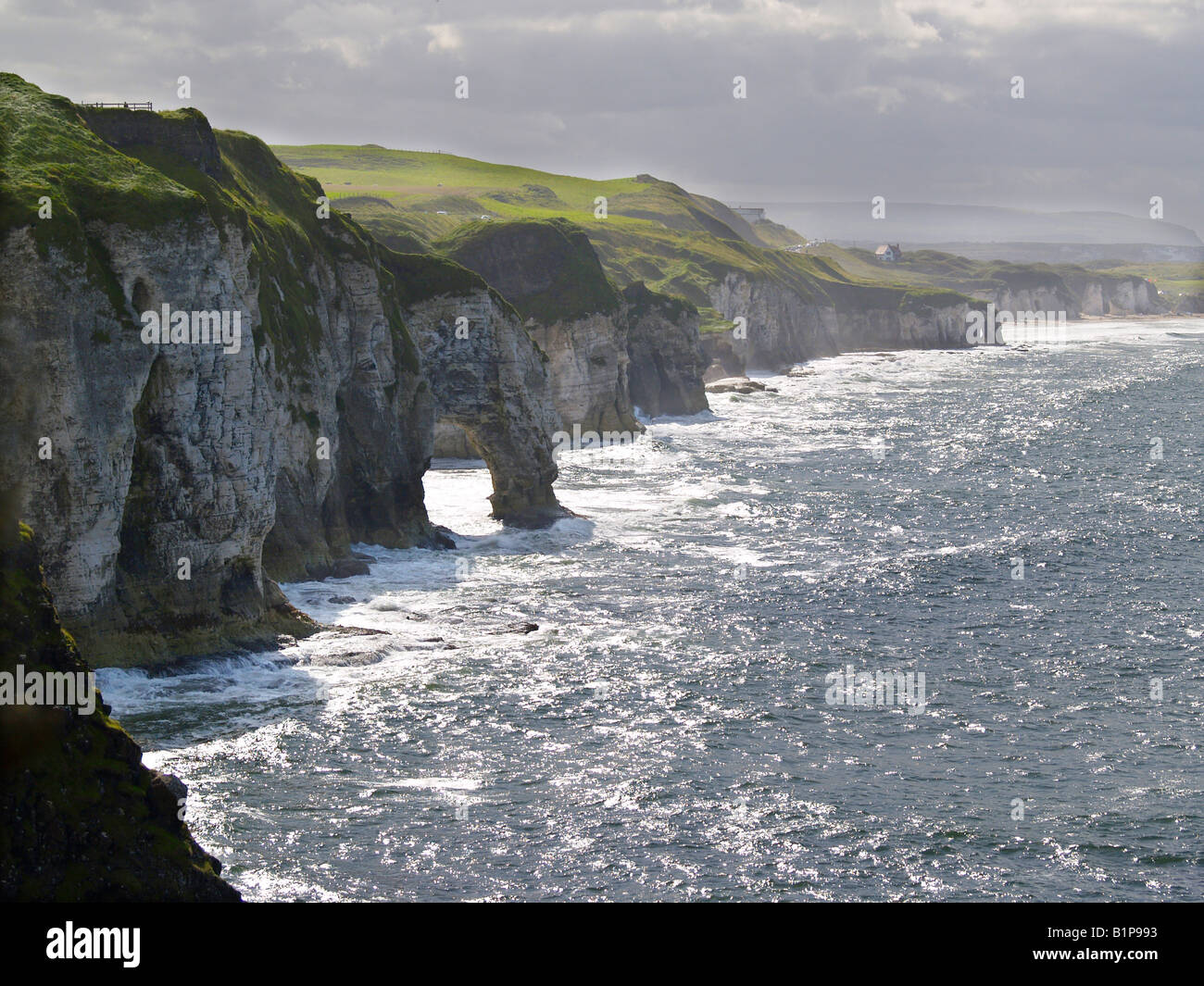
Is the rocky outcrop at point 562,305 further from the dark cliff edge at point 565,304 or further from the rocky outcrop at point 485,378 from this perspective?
the rocky outcrop at point 485,378

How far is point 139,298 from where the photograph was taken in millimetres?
43969

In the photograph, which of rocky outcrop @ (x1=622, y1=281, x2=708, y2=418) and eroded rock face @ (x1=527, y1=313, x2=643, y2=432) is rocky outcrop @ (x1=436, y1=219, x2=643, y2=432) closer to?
eroded rock face @ (x1=527, y1=313, x2=643, y2=432)

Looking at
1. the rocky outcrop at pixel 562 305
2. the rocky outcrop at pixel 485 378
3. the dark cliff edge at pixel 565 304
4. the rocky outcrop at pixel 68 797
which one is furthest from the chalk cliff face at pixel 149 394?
the dark cliff edge at pixel 565 304

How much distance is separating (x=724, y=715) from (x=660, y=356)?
92.3 m

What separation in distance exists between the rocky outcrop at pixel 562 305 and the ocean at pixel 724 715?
94.3 feet

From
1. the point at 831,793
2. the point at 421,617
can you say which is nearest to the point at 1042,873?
the point at 831,793

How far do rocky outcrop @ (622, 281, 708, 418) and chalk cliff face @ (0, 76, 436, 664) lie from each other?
74.3 metres

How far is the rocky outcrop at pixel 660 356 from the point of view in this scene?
5157 inches

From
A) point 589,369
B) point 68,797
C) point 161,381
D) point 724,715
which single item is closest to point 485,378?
point 161,381

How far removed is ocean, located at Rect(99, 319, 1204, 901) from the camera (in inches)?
1265

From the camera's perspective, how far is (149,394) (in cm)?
4444

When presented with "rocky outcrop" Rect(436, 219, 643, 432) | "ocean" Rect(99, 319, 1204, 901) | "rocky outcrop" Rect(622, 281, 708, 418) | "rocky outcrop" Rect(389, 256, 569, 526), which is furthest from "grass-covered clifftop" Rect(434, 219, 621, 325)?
"ocean" Rect(99, 319, 1204, 901)

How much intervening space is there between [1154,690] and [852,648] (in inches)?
432
